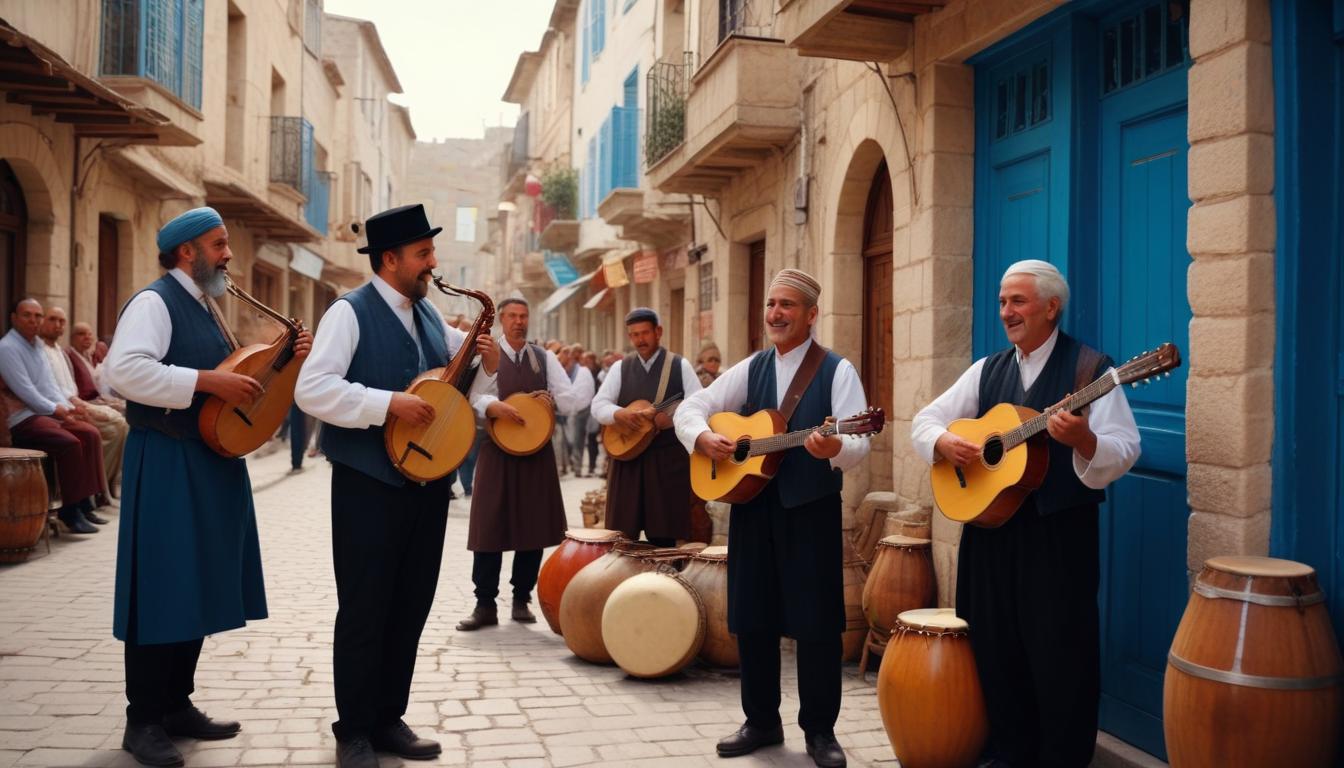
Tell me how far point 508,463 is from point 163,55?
31.0 feet

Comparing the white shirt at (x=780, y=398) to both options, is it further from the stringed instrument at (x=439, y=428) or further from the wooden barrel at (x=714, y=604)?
the wooden barrel at (x=714, y=604)

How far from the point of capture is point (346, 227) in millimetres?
27594

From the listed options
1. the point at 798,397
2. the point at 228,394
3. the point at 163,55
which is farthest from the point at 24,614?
the point at 163,55

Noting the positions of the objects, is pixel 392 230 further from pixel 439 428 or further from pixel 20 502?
pixel 20 502

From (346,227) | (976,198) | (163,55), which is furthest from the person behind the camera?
(346,227)

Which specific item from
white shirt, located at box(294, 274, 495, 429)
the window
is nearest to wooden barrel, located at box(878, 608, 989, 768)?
white shirt, located at box(294, 274, 495, 429)

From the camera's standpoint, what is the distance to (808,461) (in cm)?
428

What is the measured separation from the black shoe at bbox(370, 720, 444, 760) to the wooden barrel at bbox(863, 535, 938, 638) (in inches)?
93.7

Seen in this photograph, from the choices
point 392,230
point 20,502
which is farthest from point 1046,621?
point 20,502

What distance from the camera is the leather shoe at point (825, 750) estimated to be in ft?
13.8

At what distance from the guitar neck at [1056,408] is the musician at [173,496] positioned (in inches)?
109

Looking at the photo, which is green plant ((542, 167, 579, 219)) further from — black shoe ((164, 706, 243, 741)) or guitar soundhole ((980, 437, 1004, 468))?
guitar soundhole ((980, 437, 1004, 468))

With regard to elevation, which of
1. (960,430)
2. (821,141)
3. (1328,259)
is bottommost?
(960,430)

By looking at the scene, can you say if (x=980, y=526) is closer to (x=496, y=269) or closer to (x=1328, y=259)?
(x=1328, y=259)
